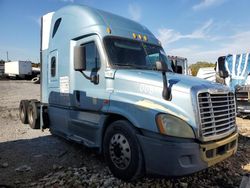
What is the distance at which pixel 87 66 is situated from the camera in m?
4.97

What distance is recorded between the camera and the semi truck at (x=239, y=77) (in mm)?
10453

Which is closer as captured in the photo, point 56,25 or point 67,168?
point 67,168

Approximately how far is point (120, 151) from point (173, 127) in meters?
1.04

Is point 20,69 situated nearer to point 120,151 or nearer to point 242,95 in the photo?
point 242,95

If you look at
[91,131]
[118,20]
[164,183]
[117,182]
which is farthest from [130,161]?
[118,20]

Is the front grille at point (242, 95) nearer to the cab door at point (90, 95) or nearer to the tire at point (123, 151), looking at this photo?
the cab door at point (90, 95)

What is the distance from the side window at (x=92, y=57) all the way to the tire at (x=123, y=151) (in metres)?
1.20

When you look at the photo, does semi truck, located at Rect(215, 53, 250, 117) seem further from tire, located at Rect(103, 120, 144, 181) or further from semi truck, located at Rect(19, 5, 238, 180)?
tire, located at Rect(103, 120, 144, 181)

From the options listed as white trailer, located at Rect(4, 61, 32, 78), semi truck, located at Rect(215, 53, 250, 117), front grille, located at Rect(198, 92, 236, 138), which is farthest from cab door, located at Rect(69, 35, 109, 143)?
white trailer, located at Rect(4, 61, 32, 78)

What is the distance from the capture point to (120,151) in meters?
4.10

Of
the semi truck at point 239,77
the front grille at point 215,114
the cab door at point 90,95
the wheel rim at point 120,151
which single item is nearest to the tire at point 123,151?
the wheel rim at point 120,151

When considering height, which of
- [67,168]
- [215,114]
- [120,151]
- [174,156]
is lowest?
[67,168]

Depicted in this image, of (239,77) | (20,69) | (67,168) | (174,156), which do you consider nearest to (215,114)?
(174,156)

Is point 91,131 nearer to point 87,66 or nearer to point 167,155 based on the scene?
point 87,66
